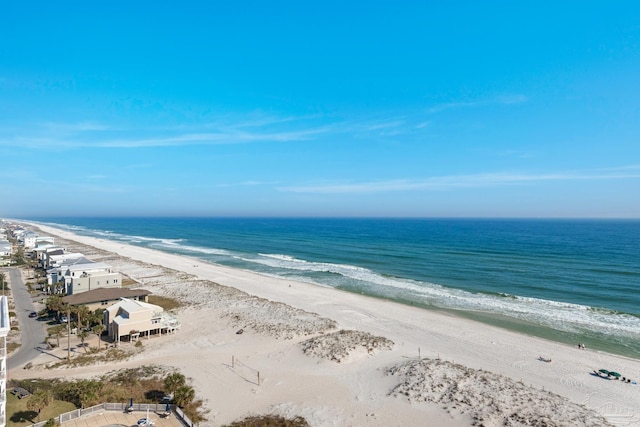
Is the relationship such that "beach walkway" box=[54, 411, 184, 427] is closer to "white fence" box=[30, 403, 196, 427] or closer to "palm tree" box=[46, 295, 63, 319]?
"white fence" box=[30, 403, 196, 427]

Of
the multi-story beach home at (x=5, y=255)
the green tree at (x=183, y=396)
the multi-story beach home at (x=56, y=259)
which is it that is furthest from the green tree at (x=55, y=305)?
the multi-story beach home at (x=5, y=255)

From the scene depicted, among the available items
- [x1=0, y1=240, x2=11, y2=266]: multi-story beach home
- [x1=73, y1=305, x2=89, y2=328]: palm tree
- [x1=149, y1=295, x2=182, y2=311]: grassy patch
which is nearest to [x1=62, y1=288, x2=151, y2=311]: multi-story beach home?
[x1=149, y1=295, x2=182, y2=311]: grassy patch

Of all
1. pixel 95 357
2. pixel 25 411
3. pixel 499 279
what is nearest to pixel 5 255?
pixel 95 357

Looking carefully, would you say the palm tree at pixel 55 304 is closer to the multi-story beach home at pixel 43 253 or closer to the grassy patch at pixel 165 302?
the grassy patch at pixel 165 302

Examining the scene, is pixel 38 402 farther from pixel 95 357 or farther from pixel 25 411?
pixel 95 357

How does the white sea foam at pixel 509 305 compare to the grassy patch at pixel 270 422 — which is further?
the white sea foam at pixel 509 305

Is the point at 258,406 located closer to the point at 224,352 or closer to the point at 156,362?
the point at 224,352

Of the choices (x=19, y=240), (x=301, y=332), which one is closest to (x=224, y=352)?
(x=301, y=332)
